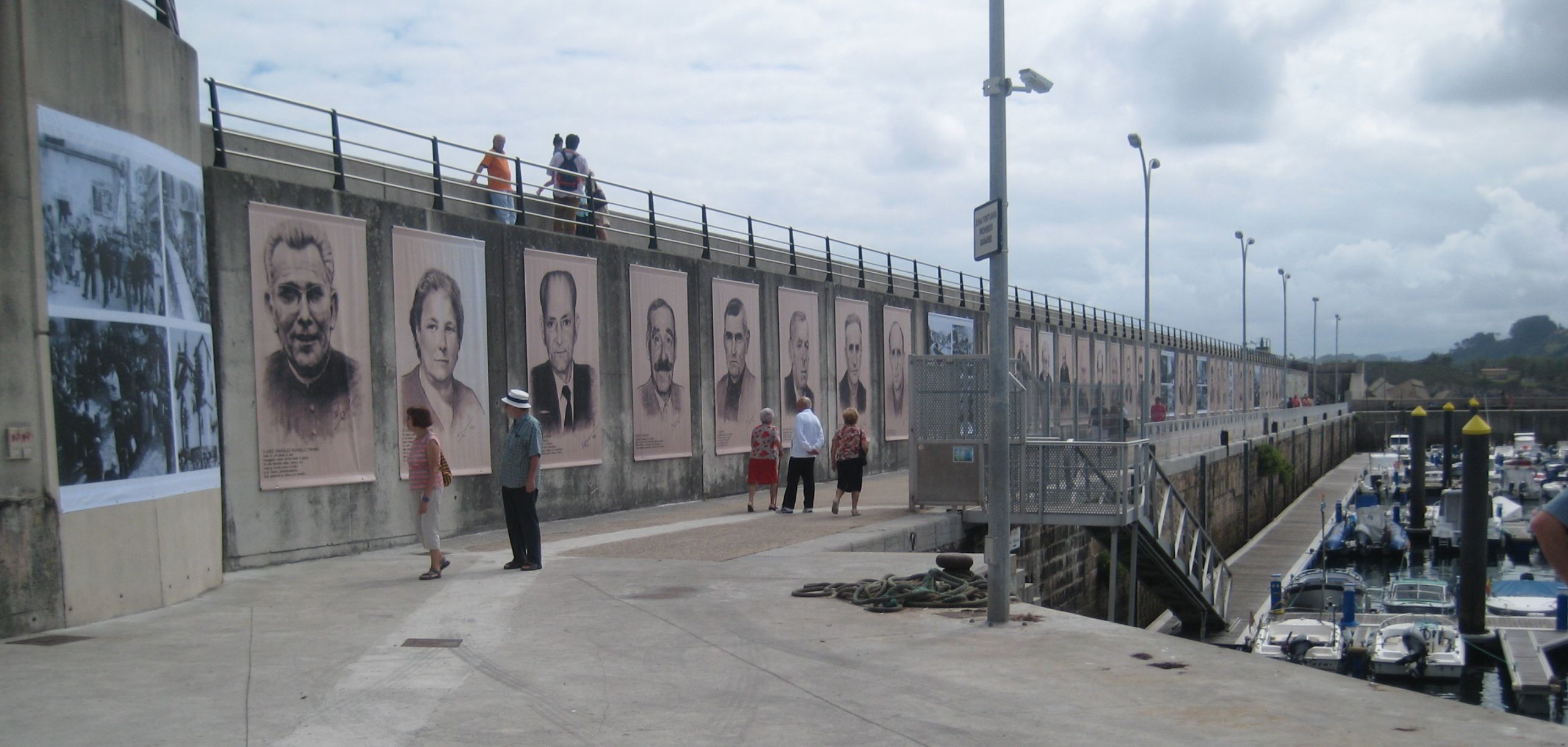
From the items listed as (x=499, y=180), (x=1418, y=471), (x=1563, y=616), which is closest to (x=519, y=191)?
(x=499, y=180)

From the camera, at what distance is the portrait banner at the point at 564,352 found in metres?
17.5

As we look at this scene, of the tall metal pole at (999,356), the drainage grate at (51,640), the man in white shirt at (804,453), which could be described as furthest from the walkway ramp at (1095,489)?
the drainage grate at (51,640)

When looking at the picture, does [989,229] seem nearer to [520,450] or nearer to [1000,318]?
[1000,318]

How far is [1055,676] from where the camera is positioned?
290 inches

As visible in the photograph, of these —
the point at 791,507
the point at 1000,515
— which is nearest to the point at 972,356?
the point at 791,507

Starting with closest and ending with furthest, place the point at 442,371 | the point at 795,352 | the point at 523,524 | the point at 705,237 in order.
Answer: the point at 523,524
the point at 442,371
the point at 705,237
the point at 795,352

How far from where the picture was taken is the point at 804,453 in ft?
59.2

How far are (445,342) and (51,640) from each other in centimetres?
784

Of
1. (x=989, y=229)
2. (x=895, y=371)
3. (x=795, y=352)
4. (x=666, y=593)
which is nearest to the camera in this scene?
(x=989, y=229)

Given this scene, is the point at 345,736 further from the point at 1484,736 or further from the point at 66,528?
the point at 1484,736

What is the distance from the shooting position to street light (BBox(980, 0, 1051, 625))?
8.92m

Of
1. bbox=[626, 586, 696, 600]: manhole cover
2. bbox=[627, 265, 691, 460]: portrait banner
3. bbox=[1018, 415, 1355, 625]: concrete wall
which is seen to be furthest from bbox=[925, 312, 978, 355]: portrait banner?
bbox=[626, 586, 696, 600]: manhole cover

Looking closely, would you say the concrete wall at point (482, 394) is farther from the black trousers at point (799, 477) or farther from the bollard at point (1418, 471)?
the bollard at point (1418, 471)

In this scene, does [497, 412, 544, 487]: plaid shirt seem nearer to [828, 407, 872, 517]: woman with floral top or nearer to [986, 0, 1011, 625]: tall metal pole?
[986, 0, 1011, 625]: tall metal pole
